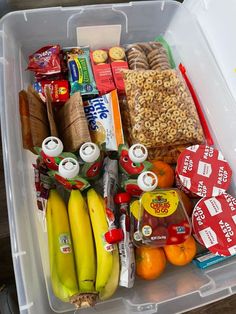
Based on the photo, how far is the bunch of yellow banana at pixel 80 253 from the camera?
2.44ft

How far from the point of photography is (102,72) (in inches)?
39.7

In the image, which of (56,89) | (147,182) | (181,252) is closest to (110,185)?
(147,182)

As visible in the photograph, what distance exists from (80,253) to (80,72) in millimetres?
503

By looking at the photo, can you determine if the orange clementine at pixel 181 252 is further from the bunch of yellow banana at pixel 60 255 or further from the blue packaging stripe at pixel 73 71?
the blue packaging stripe at pixel 73 71

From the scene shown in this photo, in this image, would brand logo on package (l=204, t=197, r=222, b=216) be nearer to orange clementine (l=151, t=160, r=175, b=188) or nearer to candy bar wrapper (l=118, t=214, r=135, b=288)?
orange clementine (l=151, t=160, r=175, b=188)

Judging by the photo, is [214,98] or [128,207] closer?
[128,207]

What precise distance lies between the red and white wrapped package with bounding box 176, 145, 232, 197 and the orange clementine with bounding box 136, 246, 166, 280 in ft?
0.57

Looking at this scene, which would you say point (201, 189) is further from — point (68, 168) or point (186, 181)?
point (68, 168)

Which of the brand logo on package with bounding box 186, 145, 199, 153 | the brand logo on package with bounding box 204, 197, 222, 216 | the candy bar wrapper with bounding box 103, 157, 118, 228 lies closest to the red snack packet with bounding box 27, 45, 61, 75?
the candy bar wrapper with bounding box 103, 157, 118, 228

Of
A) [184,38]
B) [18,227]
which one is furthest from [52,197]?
[184,38]

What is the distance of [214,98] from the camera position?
3.20ft

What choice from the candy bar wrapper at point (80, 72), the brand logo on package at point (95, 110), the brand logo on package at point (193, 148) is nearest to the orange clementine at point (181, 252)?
the brand logo on package at point (193, 148)

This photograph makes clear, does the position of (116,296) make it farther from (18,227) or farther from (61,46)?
(61,46)

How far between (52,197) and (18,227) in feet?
0.36
